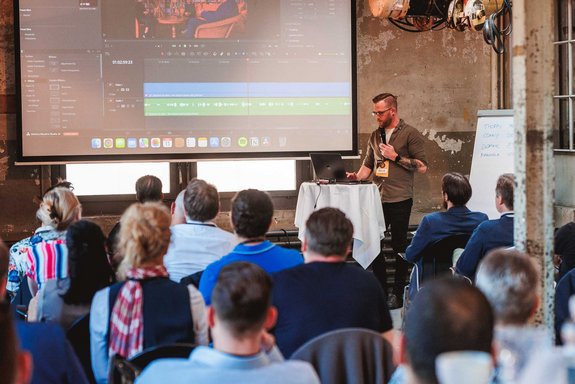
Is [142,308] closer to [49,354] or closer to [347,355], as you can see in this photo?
[49,354]

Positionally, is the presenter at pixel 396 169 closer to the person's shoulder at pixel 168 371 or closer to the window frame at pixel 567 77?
the window frame at pixel 567 77

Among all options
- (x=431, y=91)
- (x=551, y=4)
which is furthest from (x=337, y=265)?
(x=431, y=91)

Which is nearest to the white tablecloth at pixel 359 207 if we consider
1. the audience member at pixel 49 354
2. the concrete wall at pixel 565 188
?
the concrete wall at pixel 565 188

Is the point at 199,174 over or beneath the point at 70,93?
beneath

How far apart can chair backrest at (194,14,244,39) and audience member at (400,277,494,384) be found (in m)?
6.00

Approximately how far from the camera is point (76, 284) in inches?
128

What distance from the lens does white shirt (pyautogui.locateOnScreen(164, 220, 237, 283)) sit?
13.0 feet

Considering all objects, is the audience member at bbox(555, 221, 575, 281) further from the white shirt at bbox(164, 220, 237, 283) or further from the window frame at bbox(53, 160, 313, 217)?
the window frame at bbox(53, 160, 313, 217)

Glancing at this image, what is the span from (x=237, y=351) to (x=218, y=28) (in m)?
5.62

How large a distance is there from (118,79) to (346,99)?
7.04 feet

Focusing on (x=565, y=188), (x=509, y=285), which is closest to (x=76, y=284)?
(x=509, y=285)

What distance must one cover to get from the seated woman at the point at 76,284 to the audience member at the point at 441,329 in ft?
6.65

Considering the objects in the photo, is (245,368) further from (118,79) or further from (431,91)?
(431,91)

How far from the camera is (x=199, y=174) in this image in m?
7.66
